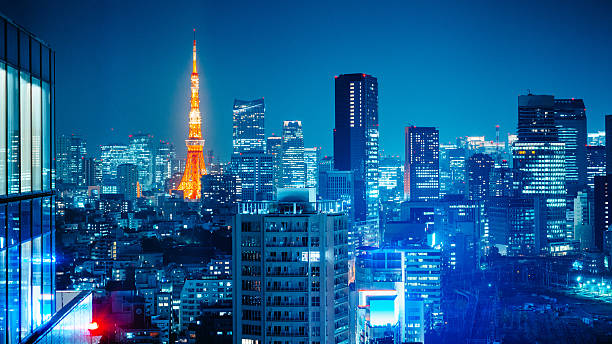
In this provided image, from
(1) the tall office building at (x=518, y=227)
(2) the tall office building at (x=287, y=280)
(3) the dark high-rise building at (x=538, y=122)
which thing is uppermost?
(3) the dark high-rise building at (x=538, y=122)

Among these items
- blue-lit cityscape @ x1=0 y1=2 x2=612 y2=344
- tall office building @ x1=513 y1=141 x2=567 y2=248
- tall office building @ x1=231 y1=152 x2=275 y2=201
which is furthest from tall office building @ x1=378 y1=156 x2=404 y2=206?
tall office building @ x1=231 y1=152 x2=275 y2=201

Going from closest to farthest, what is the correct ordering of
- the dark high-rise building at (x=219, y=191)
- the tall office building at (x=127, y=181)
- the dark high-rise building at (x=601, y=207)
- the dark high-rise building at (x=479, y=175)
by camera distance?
the dark high-rise building at (x=601, y=207) < the dark high-rise building at (x=219, y=191) < the tall office building at (x=127, y=181) < the dark high-rise building at (x=479, y=175)

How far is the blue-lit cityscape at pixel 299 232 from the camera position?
4.70m

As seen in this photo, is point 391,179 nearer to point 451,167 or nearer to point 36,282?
point 451,167

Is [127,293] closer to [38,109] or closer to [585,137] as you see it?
[38,109]

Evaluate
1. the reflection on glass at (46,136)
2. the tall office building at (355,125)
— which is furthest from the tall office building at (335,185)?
the reflection on glass at (46,136)

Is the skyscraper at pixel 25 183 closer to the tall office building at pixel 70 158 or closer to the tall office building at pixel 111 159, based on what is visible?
the tall office building at pixel 70 158

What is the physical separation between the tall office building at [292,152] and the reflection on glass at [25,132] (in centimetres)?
5126

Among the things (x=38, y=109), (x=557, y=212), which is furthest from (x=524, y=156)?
(x=38, y=109)

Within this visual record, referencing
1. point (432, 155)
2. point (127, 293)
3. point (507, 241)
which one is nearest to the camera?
point (127, 293)

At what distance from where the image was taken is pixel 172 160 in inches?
2426

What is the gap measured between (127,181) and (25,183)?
52950 mm

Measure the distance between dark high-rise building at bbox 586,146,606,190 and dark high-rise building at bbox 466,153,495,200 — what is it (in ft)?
22.4

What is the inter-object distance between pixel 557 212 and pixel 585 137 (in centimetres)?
1030
